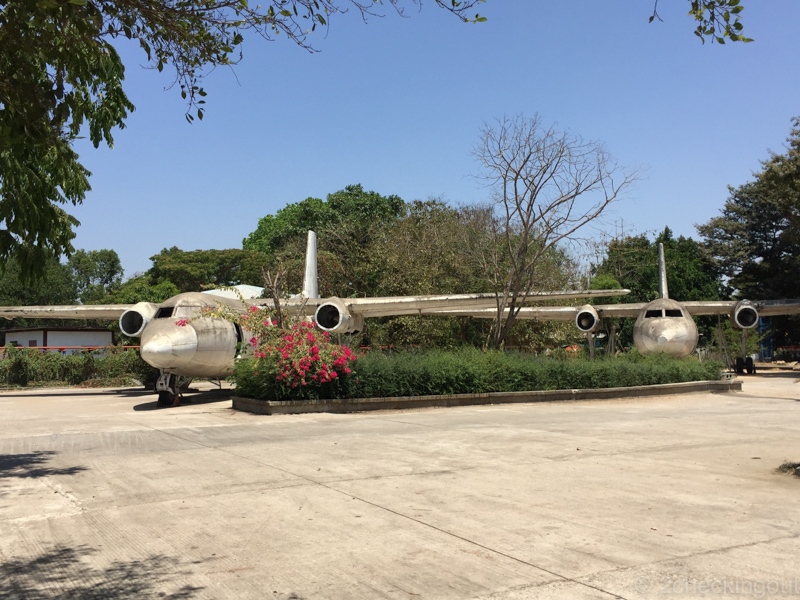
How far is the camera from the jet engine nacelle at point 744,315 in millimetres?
24719

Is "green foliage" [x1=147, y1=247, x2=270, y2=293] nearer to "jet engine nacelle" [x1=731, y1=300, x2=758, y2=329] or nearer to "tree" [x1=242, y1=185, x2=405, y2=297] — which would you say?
"tree" [x1=242, y1=185, x2=405, y2=297]

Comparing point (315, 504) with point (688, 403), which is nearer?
point (315, 504)

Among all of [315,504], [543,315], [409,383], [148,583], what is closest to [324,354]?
[409,383]

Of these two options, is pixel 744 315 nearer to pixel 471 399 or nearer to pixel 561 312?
pixel 561 312

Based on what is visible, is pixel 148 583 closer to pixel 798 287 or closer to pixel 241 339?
pixel 241 339

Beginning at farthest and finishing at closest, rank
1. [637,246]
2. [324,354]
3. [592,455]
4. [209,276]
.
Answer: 1. [209,276]
2. [637,246]
3. [324,354]
4. [592,455]

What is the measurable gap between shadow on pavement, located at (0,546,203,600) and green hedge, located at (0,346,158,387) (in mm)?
22501

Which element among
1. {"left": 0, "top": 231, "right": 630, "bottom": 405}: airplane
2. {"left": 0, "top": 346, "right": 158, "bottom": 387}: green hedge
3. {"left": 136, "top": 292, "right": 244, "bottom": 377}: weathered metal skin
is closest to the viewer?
{"left": 136, "top": 292, "right": 244, "bottom": 377}: weathered metal skin

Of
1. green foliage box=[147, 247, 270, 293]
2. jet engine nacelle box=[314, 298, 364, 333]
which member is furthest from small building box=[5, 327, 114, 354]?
jet engine nacelle box=[314, 298, 364, 333]

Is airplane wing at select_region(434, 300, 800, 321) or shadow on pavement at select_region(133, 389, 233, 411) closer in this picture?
shadow on pavement at select_region(133, 389, 233, 411)

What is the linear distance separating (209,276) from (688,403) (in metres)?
40.8

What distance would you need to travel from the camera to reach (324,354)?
557 inches

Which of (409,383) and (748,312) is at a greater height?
(748,312)

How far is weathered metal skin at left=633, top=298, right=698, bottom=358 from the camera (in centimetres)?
2119
